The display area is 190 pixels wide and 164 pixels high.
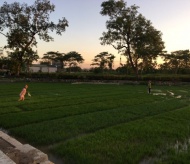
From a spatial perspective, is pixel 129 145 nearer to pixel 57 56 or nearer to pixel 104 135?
pixel 104 135

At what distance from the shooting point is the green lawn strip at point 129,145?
7109mm

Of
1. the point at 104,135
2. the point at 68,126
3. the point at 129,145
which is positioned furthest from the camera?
the point at 68,126

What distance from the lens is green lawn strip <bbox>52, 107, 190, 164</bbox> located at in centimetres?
711

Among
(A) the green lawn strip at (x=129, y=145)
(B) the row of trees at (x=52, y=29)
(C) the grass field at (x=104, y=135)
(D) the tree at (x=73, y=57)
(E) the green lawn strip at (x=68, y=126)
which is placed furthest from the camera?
(D) the tree at (x=73, y=57)

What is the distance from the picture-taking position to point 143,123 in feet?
38.1

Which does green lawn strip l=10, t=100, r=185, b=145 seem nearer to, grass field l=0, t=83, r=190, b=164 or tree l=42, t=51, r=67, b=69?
grass field l=0, t=83, r=190, b=164

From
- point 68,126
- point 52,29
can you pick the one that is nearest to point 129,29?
point 52,29

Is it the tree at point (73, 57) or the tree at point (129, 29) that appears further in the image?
the tree at point (73, 57)

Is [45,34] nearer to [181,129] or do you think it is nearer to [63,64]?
[181,129]

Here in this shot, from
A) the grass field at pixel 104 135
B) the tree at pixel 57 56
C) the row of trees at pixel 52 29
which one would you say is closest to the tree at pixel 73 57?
the tree at pixel 57 56

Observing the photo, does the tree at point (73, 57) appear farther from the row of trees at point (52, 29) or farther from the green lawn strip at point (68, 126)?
the green lawn strip at point (68, 126)

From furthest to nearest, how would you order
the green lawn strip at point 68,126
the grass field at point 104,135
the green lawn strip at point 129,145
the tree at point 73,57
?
1. the tree at point 73,57
2. the green lawn strip at point 68,126
3. the grass field at point 104,135
4. the green lawn strip at point 129,145

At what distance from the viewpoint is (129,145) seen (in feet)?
27.0

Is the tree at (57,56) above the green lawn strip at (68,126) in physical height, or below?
above
